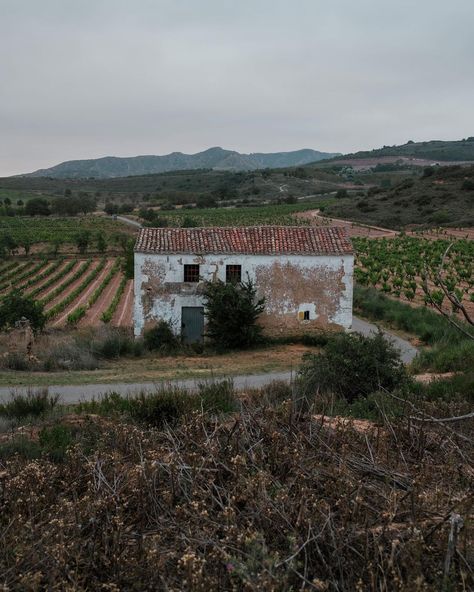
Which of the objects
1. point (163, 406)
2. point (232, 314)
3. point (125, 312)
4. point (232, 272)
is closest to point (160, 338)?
point (232, 314)

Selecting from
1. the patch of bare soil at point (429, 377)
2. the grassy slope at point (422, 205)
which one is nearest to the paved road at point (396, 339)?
the patch of bare soil at point (429, 377)

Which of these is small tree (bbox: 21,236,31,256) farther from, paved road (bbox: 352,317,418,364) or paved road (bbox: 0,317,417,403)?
paved road (bbox: 0,317,417,403)

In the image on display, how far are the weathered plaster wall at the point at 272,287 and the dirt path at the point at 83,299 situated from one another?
28.5 ft

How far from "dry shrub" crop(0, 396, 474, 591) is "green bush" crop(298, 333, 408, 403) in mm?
5681

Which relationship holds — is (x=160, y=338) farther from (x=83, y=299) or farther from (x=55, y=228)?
(x=55, y=228)

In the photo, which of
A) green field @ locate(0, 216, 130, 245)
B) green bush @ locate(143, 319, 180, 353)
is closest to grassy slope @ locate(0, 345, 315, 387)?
green bush @ locate(143, 319, 180, 353)

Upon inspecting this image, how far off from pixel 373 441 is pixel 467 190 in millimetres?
78911

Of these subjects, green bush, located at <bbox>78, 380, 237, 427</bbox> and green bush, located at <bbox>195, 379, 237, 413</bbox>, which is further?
green bush, located at <bbox>195, 379, 237, 413</bbox>

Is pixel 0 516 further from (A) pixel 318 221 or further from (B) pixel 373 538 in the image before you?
(A) pixel 318 221

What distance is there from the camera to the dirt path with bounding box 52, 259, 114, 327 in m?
31.9

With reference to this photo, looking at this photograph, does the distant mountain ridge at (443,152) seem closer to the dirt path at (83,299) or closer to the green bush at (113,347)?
the dirt path at (83,299)

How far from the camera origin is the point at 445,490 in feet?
17.0

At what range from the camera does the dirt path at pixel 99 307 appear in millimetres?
31109

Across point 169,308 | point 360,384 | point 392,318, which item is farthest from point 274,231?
point 360,384
